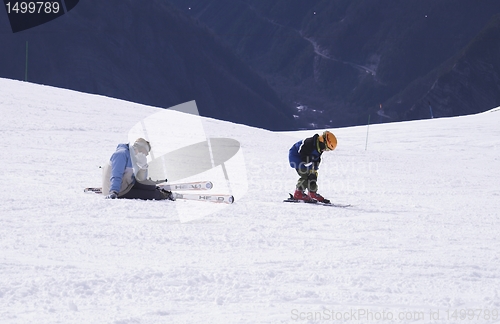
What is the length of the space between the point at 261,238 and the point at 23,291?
2.80 meters

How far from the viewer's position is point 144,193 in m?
9.25

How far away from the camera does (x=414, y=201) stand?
1125 cm

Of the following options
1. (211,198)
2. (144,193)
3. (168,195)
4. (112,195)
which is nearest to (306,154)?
(211,198)

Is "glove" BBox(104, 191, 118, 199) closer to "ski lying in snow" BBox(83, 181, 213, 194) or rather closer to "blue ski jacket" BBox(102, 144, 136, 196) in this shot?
"blue ski jacket" BBox(102, 144, 136, 196)

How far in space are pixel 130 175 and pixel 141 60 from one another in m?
143

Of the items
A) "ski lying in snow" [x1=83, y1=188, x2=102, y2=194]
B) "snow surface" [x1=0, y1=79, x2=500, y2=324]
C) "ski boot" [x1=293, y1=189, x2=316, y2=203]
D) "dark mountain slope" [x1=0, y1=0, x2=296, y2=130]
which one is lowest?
Result: "snow surface" [x1=0, y1=79, x2=500, y2=324]

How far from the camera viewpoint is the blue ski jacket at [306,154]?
389 inches

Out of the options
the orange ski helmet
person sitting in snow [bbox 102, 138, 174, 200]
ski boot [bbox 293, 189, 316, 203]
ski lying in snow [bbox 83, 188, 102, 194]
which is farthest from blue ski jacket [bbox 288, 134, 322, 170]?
ski lying in snow [bbox 83, 188, 102, 194]

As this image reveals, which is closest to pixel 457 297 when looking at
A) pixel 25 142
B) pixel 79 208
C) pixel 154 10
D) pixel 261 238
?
pixel 261 238

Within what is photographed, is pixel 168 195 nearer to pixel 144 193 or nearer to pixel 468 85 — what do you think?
pixel 144 193

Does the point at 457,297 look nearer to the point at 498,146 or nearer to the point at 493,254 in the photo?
the point at 493,254

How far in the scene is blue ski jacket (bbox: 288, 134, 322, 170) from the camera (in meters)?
9.88

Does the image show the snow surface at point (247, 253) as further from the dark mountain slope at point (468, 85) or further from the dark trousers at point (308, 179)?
the dark mountain slope at point (468, 85)

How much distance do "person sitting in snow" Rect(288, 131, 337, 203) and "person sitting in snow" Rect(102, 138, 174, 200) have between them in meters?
1.82
